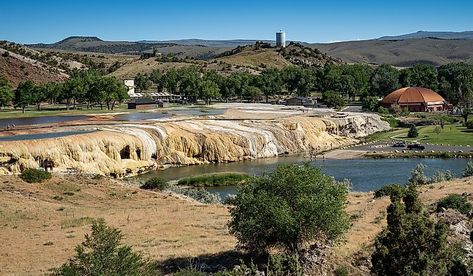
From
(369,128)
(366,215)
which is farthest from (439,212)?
(369,128)

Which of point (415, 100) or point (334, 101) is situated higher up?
point (334, 101)

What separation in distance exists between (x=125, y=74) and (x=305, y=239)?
179393 mm

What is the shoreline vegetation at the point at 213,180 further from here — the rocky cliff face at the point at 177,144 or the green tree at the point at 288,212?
the green tree at the point at 288,212

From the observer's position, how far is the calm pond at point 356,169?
61344mm

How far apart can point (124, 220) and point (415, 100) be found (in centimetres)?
10336

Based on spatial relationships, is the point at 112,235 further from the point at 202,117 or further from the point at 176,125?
the point at 202,117

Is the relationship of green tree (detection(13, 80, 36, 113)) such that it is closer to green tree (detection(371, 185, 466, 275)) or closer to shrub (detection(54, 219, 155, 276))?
shrub (detection(54, 219, 155, 276))

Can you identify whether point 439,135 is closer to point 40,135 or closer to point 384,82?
point 40,135

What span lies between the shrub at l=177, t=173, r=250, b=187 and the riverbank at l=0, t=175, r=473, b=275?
33.5ft

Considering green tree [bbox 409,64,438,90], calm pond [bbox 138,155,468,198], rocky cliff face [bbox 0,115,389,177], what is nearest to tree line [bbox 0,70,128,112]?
rocky cliff face [bbox 0,115,389,177]

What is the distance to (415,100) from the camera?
424 ft

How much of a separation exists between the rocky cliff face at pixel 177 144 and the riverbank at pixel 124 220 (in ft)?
34.0

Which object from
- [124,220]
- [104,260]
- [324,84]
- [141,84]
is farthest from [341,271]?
[141,84]

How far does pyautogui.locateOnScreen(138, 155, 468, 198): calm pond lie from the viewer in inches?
2415
